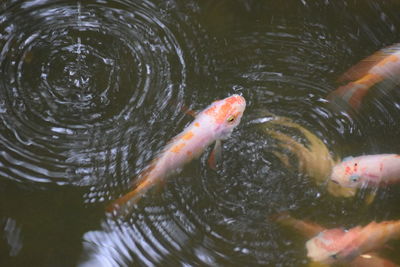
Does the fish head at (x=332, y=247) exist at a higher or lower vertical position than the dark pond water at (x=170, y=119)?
lower

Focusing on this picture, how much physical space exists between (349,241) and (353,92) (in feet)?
3.90

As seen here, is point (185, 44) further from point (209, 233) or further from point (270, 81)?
point (209, 233)

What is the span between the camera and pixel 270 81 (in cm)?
387

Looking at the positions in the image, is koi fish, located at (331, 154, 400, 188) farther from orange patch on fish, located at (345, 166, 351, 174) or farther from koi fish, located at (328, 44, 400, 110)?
koi fish, located at (328, 44, 400, 110)

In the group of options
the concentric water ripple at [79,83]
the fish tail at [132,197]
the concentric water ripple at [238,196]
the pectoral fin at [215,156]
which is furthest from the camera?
the pectoral fin at [215,156]

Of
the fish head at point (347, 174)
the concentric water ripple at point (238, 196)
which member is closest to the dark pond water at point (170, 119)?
the concentric water ripple at point (238, 196)

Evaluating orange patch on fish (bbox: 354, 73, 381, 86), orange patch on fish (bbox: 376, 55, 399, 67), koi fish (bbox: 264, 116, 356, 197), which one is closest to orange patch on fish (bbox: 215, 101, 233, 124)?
koi fish (bbox: 264, 116, 356, 197)

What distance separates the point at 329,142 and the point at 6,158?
209 cm

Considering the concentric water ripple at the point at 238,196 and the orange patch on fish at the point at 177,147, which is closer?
the concentric water ripple at the point at 238,196

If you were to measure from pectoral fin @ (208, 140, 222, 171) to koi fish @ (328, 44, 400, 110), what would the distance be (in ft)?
3.14

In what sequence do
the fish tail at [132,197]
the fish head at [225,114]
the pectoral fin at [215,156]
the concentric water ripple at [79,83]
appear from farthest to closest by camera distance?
1. the fish head at [225,114]
2. the pectoral fin at [215,156]
3. the concentric water ripple at [79,83]
4. the fish tail at [132,197]

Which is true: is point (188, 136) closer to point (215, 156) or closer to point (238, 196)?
point (215, 156)

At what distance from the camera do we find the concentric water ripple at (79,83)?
327 cm

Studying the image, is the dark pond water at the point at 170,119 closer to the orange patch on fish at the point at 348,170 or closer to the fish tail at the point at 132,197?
the fish tail at the point at 132,197
